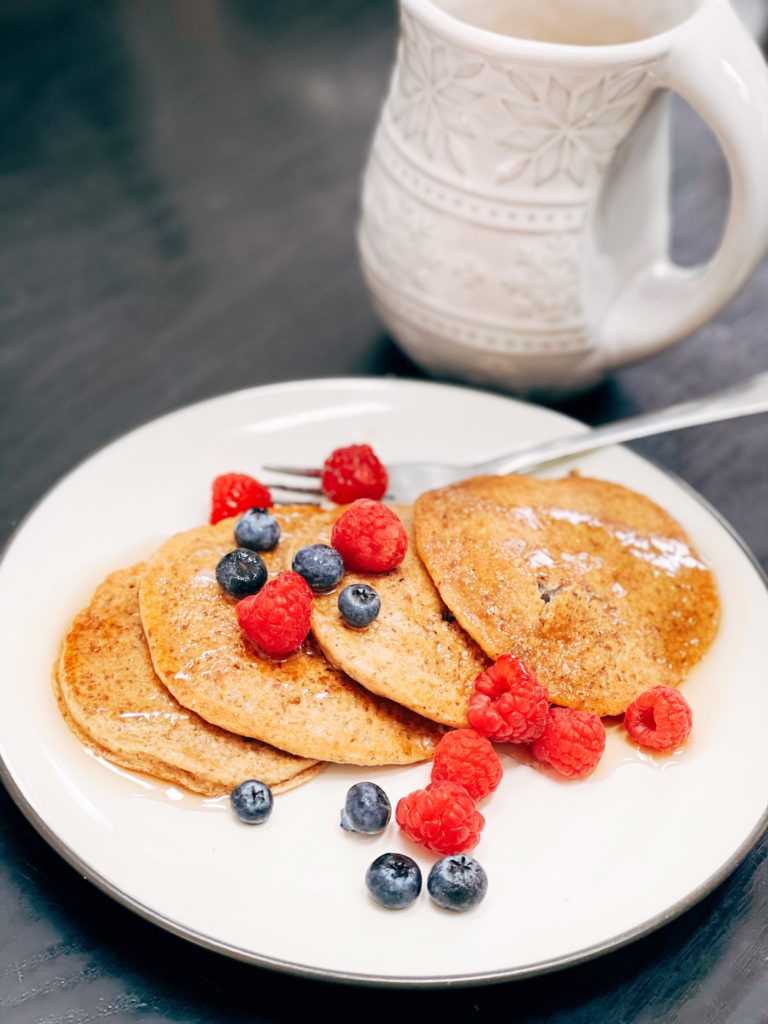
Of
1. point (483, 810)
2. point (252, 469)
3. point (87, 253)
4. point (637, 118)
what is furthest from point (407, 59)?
point (483, 810)

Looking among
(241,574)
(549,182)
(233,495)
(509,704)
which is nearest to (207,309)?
(233,495)

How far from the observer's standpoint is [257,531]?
1.32 metres

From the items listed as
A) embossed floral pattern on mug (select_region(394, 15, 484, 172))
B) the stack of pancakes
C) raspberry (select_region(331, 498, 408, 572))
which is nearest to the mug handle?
embossed floral pattern on mug (select_region(394, 15, 484, 172))

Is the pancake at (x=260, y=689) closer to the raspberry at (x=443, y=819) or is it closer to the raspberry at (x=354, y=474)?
the raspberry at (x=443, y=819)

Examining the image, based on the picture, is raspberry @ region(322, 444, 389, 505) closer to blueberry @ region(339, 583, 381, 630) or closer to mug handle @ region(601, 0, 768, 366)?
blueberry @ region(339, 583, 381, 630)

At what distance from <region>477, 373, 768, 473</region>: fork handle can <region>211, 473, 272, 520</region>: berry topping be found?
0.33 metres

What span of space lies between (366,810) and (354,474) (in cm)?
52

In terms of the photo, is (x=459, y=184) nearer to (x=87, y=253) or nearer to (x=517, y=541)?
(x=517, y=541)

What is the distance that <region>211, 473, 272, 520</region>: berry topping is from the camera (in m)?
1.43

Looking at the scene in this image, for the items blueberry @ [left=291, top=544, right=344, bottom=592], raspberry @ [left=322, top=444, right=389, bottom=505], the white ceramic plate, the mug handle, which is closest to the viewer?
the white ceramic plate

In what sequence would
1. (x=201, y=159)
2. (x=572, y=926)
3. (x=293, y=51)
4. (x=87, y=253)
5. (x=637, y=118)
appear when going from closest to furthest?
(x=572, y=926) → (x=637, y=118) → (x=87, y=253) → (x=201, y=159) → (x=293, y=51)

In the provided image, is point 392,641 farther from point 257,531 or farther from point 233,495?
point 233,495

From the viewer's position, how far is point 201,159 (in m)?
2.33

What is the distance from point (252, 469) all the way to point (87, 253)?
0.82 meters
